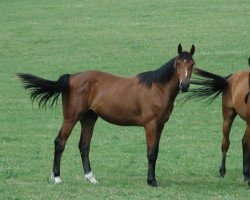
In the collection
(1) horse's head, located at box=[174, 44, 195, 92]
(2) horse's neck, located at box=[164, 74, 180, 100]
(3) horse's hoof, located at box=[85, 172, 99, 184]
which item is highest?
(1) horse's head, located at box=[174, 44, 195, 92]

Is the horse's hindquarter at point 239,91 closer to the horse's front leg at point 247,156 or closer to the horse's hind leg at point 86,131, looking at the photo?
the horse's front leg at point 247,156

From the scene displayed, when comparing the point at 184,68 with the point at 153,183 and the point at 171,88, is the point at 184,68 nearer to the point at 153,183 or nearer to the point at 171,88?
the point at 171,88

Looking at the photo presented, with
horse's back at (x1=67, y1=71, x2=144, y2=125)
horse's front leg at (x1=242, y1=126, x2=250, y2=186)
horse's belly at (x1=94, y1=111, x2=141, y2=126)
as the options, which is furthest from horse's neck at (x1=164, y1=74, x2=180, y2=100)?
horse's front leg at (x1=242, y1=126, x2=250, y2=186)

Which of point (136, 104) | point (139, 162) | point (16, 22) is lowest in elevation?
point (16, 22)

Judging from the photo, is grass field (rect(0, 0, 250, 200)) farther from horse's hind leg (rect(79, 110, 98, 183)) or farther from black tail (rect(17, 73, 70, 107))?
black tail (rect(17, 73, 70, 107))

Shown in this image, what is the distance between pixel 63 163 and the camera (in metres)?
14.5

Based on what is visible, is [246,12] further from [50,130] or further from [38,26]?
[50,130]

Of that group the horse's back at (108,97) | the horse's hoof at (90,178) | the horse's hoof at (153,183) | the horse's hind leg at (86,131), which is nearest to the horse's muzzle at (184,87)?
the horse's back at (108,97)

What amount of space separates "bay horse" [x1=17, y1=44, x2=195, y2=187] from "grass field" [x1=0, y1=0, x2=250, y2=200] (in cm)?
64

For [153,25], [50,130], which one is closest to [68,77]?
[50,130]

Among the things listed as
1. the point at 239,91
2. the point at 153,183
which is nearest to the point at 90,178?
the point at 153,183

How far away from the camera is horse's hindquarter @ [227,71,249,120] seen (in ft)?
43.5

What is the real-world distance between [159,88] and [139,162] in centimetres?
303

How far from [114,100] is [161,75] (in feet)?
3.02
